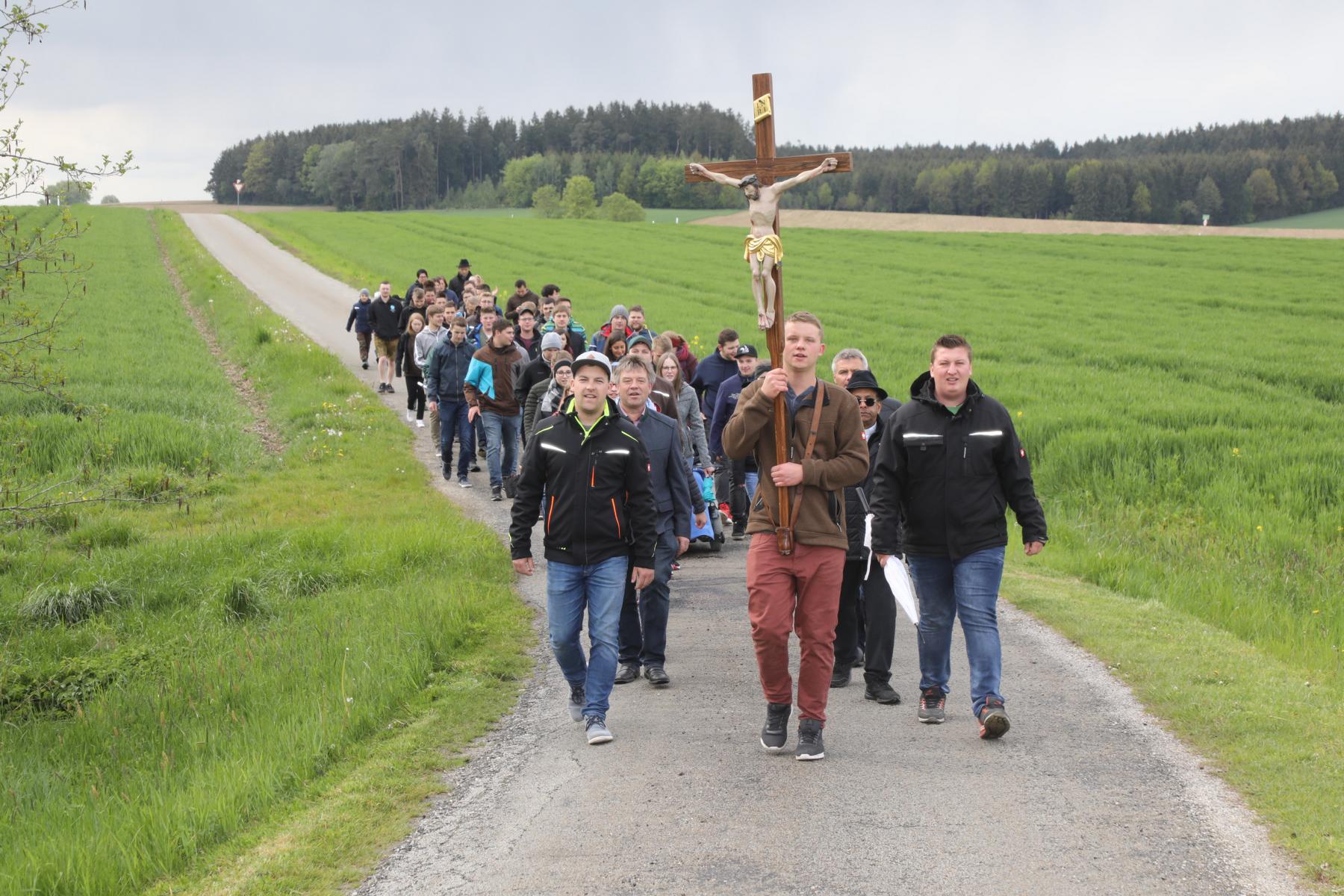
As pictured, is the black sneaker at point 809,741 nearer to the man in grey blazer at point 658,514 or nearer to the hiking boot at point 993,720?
the hiking boot at point 993,720

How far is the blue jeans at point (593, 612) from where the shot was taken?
655 centimetres

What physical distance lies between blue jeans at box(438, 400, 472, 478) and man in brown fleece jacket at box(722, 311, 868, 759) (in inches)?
352

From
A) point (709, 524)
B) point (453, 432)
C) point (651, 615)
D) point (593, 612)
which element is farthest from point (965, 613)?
point (453, 432)

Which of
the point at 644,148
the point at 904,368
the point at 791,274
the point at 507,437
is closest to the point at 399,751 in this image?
the point at 507,437

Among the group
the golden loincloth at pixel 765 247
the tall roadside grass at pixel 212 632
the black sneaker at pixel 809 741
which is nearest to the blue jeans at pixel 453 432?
the tall roadside grass at pixel 212 632

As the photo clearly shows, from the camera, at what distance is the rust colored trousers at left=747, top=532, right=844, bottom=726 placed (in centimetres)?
609

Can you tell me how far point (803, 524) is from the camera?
239 inches

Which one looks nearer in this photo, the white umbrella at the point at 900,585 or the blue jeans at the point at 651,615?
the white umbrella at the point at 900,585

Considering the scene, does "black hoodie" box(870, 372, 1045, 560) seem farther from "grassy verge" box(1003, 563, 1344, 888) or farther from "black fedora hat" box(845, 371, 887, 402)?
"grassy verge" box(1003, 563, 1344, 888)

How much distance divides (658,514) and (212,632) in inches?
159

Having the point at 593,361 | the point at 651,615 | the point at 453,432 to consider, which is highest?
the point at 593,361

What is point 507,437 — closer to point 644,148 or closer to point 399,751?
point 399,751

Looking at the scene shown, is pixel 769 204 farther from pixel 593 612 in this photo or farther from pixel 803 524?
pixel 593 612

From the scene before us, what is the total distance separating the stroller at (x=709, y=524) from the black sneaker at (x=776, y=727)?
3897 millimetres
